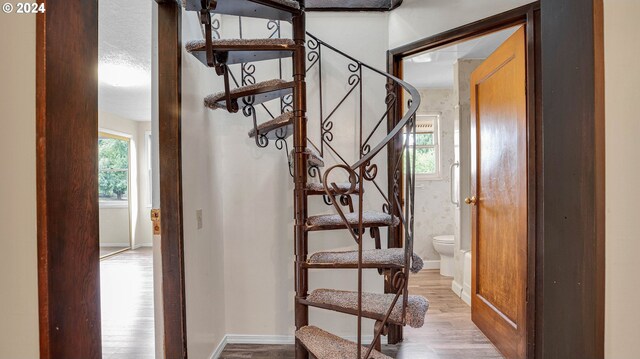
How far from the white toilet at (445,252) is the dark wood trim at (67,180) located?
3862 millimetres

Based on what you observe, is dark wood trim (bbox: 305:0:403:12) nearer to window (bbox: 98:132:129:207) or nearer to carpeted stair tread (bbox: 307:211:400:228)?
carpeted stair tread (bbox: 307:211:400:228)

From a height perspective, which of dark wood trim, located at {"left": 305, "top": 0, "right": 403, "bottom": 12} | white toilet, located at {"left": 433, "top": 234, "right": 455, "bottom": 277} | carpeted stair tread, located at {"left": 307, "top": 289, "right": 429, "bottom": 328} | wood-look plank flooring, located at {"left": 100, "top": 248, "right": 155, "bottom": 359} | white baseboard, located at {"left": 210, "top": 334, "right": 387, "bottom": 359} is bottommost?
→ wood-look plank flooring, located at {"left": 100, "top": 248, "right": 155, "bottom": 359}

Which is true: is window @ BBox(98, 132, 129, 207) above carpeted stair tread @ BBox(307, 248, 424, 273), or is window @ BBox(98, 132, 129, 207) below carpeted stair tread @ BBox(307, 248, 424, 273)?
above

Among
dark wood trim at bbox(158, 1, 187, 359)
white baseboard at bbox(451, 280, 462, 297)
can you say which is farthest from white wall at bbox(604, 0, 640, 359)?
white baseboard at bbox(451, 280, 462, 297)

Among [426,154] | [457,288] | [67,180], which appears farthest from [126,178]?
[67,180]

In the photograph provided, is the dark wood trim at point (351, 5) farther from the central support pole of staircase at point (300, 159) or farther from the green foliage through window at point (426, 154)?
the green foliage through window at point (426, 154)

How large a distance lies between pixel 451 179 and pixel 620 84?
358cm

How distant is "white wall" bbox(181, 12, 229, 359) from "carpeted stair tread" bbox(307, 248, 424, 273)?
73cm

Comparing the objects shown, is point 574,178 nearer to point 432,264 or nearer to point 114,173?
point 432,264

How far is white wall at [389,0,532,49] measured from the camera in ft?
6.70

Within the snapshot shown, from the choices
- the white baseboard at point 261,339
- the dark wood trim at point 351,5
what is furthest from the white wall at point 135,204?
the dark wood trim at point 351,5

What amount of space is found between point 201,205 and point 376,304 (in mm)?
1202

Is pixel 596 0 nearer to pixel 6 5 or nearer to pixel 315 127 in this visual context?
pixel 6 5

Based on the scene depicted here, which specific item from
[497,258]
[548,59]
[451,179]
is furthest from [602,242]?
[451,179]
